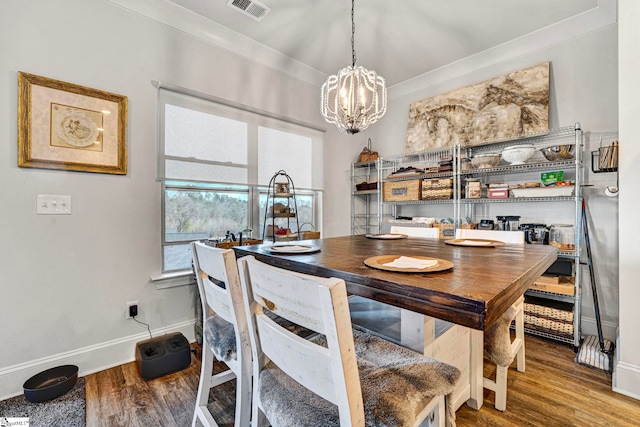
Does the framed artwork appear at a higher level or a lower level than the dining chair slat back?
higher

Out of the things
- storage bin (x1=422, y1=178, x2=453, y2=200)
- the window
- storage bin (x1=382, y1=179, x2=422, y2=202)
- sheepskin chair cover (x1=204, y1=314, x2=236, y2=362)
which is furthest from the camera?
storage bin (x1=382, y1=179, x2=422, y2=202)

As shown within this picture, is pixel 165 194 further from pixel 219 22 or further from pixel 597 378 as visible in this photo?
pixel 597 378

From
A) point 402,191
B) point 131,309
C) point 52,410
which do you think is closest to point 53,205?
point 131,309

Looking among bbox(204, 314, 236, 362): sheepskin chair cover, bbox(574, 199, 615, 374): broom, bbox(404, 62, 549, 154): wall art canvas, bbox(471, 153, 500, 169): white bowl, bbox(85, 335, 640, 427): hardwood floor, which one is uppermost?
bbox(404, 62, 549, 154): wall art canvas

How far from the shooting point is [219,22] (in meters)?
2.48

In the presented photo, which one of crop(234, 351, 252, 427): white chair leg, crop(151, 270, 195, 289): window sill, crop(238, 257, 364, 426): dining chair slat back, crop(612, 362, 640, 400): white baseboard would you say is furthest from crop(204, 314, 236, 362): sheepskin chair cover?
crop(612, 362, 640, 400): white baseboard

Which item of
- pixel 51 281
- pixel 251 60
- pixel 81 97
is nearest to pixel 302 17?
pixel 251 60

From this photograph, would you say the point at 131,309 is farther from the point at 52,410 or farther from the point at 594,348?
the point at 594,348

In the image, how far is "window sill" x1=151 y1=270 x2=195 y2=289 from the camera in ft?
7.37

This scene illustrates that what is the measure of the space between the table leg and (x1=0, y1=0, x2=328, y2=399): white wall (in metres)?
2.13

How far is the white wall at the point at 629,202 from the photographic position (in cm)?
164

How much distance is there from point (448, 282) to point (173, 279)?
7.26 feet

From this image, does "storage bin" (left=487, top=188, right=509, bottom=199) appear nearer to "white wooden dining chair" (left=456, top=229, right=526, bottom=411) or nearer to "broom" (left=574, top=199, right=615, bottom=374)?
"broom" (left=574, top=199, right=615, bottom=374)

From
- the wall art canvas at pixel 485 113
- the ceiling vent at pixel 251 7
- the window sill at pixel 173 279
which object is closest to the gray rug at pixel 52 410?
the window sill at pixel 173 279
